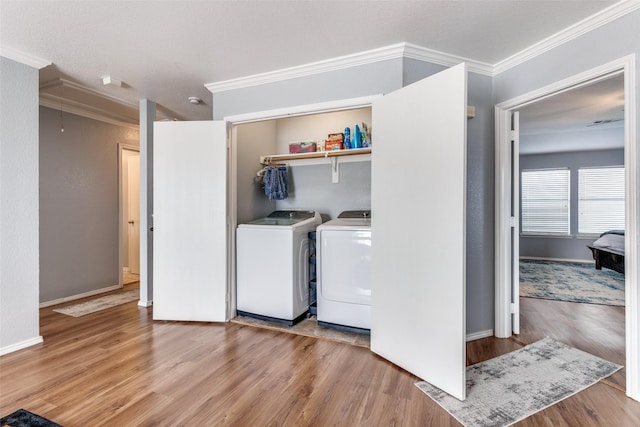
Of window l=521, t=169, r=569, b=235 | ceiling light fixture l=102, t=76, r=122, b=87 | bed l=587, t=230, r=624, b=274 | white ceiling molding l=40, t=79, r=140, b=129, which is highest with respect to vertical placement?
white ceiling molding l=40, t=79, r=140, b=129

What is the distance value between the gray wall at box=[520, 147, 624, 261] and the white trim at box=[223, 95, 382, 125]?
227 inches

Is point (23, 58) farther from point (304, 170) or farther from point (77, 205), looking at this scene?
point (304, 170)

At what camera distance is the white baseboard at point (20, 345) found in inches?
89.8

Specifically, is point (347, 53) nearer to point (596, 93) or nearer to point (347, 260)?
point (347, 260)

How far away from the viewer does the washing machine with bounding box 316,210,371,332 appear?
260cm

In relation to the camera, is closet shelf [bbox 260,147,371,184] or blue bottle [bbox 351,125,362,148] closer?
blue bottle [bbox 351,125,362,148]

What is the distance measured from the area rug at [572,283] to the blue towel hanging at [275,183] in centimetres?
332

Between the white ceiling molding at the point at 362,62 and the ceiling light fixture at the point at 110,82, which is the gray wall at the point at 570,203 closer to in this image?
the white ceiling molding at the point at 362,62

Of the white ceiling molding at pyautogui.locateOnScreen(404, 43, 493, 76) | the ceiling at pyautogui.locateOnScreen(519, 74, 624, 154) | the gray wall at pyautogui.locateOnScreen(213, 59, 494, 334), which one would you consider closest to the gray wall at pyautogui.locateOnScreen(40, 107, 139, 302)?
the gray wall at pyautogui.locateOnScreen(213, 59, 494, 334)

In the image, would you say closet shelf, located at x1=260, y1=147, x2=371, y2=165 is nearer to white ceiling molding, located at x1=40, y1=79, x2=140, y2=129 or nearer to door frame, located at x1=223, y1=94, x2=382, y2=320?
door frame, located at x1=223, y1=94, x2=382, y2=320

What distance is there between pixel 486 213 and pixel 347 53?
1743 mm

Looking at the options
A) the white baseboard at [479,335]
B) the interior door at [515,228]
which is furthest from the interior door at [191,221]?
the interior door at [515,228]

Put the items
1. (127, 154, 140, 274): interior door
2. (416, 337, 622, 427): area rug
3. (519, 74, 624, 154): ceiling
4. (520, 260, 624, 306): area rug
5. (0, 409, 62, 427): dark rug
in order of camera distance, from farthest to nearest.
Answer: (127, 154, 140, 274): interior door, (520, 260, 624, 306): area rug, (519, 74, 624, 154): ceiling, (416, 337, 622, 427): area rug, (0, 409, 62, 427): dark rug

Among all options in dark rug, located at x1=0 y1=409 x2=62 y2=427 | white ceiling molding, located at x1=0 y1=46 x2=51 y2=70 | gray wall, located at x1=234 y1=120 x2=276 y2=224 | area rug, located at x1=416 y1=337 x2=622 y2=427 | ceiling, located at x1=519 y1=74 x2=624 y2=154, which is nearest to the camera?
dark rug, located at x1=0 y1=409 x2=62 y2=427
